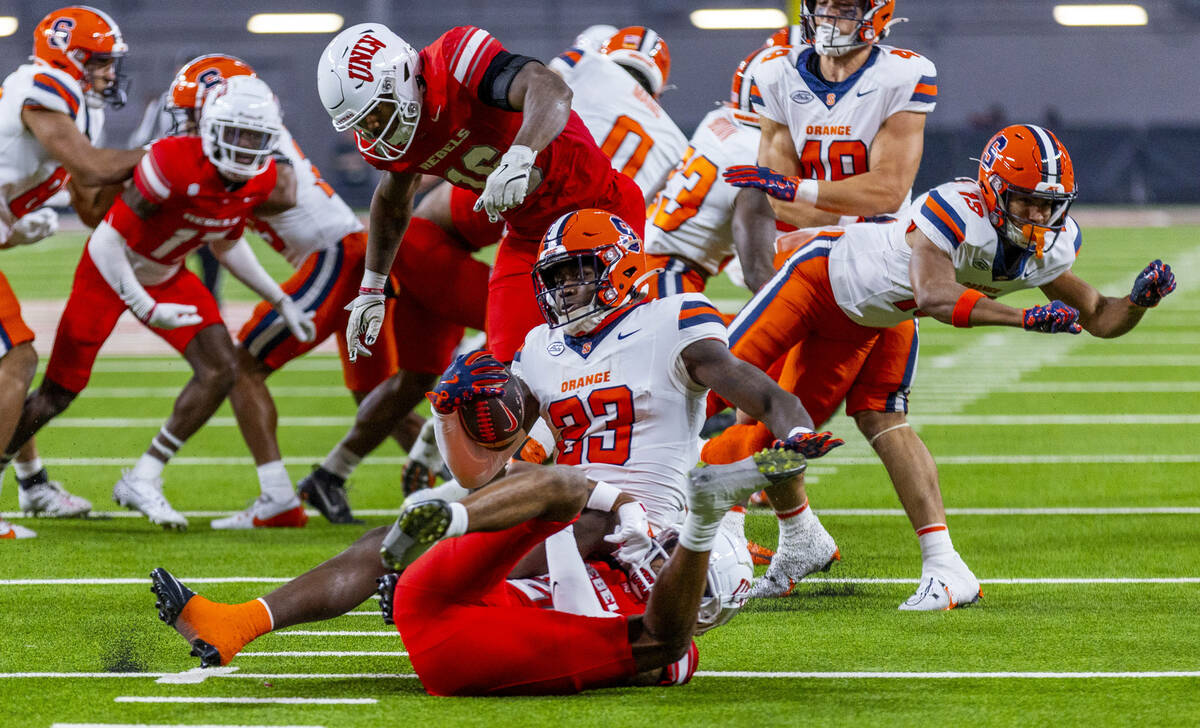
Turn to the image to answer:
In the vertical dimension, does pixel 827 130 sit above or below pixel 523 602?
above

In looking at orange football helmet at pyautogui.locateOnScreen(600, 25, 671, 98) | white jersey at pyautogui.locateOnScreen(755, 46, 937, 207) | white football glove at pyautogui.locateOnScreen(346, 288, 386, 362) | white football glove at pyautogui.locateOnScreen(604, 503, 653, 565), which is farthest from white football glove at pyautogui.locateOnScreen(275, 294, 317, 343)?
white football glove at pyautogui.locateOnScreen(604, 503, 653, 565)

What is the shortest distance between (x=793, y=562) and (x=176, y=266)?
302 cm

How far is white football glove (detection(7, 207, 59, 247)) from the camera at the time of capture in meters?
6.65

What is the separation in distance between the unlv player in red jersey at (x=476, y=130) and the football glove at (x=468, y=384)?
608 mm

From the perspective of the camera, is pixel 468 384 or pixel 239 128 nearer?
pixel 468 384

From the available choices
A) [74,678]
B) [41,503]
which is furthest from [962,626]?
[41,503]

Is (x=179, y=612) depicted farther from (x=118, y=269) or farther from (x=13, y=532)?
(x=118, y=269)

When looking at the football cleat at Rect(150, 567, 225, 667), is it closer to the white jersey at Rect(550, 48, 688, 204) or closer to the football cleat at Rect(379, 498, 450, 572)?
the football cleat at Rect(379, 498, 450, 572)

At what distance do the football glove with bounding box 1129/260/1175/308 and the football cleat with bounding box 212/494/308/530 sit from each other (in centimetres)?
338

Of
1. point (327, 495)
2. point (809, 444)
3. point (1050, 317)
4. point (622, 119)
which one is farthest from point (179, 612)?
point (622, 119)

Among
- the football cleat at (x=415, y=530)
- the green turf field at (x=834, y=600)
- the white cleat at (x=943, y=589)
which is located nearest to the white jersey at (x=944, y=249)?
the white cleat at (x=943, y=589)

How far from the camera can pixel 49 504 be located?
22.0 ft

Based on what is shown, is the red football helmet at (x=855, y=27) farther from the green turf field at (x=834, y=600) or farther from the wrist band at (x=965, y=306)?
the green turf field at (x=834, y=600)

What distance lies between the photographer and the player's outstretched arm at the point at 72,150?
6.30 m
